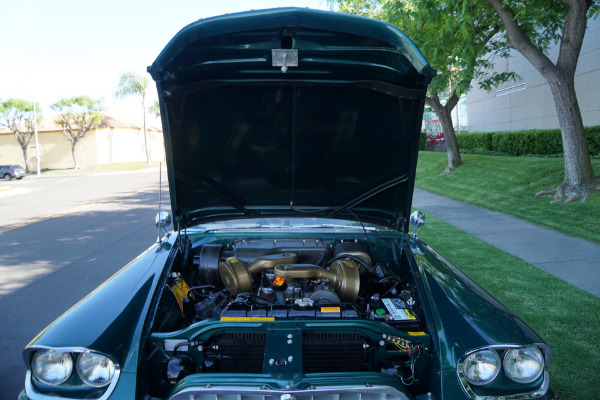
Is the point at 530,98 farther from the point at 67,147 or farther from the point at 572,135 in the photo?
the point at 67,147

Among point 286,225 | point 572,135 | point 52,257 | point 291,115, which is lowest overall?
point 52,257

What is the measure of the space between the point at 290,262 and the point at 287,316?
2.53 feet

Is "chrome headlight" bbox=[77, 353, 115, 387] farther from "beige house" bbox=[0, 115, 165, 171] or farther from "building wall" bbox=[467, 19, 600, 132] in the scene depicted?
"beige house" bbox=[0, 115, 165, 171]

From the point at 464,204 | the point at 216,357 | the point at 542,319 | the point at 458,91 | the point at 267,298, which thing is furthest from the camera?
the point at 464,204

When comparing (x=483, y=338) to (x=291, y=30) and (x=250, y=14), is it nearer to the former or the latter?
(x=291, y=30)

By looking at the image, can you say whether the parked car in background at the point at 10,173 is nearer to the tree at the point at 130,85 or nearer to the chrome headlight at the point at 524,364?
the tree at the point at 130,85

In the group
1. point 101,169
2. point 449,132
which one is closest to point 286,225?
point 449,132

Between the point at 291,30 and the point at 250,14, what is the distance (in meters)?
0.22

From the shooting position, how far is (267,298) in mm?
2814

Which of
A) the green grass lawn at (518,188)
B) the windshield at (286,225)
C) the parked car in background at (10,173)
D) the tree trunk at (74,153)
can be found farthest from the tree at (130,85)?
the windshield at (286,225)

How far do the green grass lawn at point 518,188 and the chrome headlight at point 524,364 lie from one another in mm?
5950

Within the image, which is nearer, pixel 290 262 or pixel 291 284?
pixel 291 284

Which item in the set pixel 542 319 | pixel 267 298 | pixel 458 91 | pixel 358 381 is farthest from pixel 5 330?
pixel 458 91

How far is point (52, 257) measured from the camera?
749 centimetres
